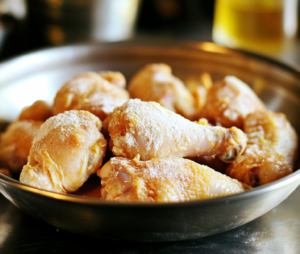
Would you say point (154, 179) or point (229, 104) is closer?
point (154, 179)

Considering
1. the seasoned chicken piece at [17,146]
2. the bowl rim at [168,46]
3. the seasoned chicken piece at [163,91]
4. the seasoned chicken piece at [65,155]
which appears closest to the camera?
the bowl rim at [168,46]

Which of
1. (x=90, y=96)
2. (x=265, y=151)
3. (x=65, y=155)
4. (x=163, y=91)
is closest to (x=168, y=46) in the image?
(x=163, y=91)

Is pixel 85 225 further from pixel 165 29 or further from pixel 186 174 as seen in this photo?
pixel 165 29

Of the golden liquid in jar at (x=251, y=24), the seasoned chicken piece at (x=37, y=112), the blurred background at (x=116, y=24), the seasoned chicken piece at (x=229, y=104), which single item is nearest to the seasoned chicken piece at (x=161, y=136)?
the seasoned chicken piece at (x=229, y=104)

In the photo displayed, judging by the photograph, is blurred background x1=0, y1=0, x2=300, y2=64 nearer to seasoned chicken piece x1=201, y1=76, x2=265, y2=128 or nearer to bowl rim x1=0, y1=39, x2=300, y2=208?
bowl rim x1=0, y1=39, x2=300, y2=208

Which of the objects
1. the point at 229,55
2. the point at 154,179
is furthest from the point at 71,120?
the point at 229,55

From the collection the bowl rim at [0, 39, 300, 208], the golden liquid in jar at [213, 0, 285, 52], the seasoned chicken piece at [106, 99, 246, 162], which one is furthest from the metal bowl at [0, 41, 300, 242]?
the golden liquid in jar at [213, 0, 285, 52]

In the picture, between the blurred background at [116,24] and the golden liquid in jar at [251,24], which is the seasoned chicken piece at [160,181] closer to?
the blurred background at [116,24]
